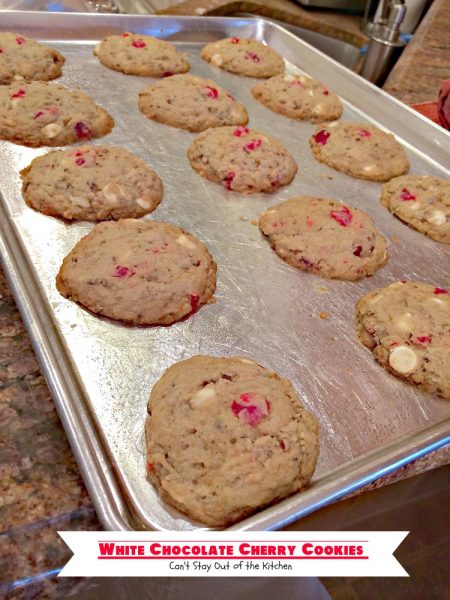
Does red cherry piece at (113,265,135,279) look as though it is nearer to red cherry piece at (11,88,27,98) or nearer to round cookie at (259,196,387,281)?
round cookie at (259,196,387,281)

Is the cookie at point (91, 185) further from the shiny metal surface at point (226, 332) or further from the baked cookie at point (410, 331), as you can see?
the baked cookie at point (410, 331)

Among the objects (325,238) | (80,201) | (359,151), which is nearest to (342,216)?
(325,238)

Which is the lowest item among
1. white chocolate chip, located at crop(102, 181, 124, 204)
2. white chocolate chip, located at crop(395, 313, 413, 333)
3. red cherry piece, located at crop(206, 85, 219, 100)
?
white chocolate chip, located at crop(395, 313, 413, 333)

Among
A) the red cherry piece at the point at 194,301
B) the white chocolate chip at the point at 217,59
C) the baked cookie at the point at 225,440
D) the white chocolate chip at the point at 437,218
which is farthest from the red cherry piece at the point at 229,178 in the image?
the white chocolate chip at the point at 217,59

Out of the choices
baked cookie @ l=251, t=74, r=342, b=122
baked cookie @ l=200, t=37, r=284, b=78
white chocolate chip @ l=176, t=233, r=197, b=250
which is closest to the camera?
white chocolate chip @ l=176, t=233, r=197, b=250

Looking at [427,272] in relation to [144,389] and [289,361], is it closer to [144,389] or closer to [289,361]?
[289,361]

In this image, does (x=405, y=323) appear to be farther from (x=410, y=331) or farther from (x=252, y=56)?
(x=252, y=56)

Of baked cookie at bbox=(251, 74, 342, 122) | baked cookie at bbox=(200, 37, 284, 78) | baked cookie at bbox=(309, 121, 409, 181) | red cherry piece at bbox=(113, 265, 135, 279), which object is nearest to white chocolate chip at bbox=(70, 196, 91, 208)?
red cherry piece at bbox=(113, 265, 135, 279)
